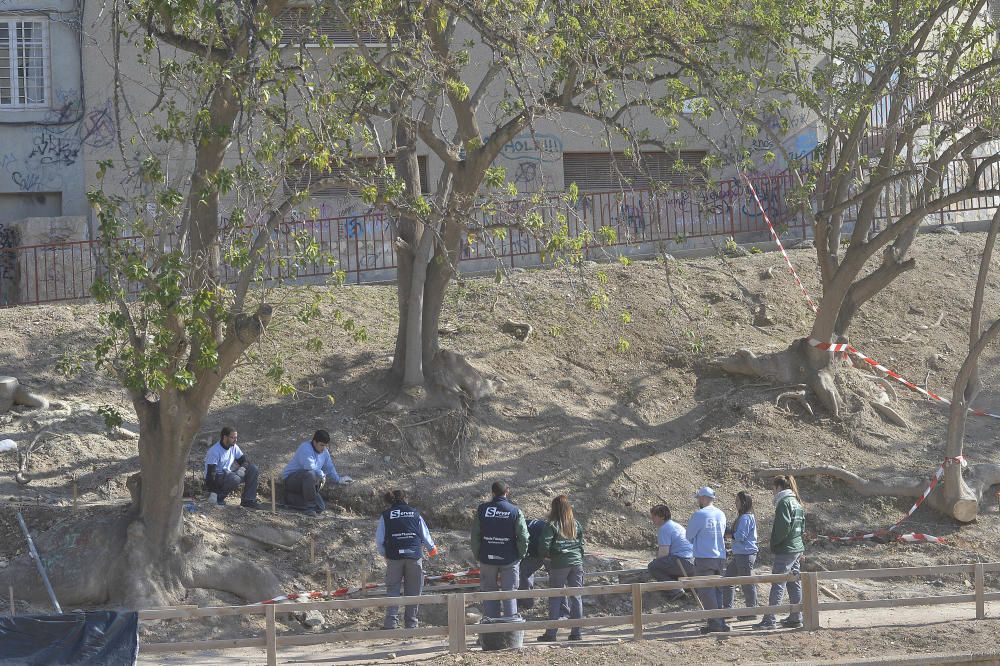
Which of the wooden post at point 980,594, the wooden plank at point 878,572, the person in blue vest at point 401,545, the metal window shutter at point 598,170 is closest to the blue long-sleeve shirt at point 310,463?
the person in blue vest at point 401,545

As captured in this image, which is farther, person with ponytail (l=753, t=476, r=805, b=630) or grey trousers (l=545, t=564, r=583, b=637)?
person with ponytail (l=753, t=476, r=805, b=630)

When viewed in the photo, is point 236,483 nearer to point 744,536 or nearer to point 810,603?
point 744,536

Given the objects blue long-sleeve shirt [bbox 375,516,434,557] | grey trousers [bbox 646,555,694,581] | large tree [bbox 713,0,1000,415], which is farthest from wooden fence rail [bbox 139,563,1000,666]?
large tree [bbox 713,0,1000,415]

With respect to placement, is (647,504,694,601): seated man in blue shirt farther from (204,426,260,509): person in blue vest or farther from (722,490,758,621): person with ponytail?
(204,426,260,509): person in blue vest

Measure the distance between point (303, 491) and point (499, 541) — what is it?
3.49 metres

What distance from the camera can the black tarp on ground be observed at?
941 cm

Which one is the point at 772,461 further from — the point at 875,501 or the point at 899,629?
the point at 899,629

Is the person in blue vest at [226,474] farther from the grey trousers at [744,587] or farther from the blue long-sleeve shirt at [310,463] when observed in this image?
the grey trousers at [744,587]

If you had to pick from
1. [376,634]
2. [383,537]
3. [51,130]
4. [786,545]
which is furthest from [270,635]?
[51,130]

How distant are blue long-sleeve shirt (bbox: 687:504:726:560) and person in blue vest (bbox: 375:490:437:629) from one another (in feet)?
8.54

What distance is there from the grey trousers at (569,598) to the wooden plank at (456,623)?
1.09m

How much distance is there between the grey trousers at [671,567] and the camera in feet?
40.5

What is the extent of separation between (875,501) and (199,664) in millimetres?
9041

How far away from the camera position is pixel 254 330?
11047 mm
